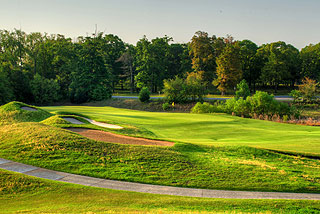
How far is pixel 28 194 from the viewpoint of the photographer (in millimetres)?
7148

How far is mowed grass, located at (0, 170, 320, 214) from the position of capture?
621cm

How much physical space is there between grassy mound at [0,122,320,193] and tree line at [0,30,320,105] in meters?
38.9

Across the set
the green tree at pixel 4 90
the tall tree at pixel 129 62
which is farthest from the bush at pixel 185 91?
the green tree at pixel 4 90

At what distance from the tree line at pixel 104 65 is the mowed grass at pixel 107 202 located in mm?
42603

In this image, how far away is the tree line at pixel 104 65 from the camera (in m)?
51.1

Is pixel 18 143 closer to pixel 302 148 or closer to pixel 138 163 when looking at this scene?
pixel 138 163

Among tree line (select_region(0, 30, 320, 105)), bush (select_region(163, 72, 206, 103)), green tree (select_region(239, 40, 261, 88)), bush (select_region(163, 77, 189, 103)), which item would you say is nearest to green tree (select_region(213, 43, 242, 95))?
tree line (select_region(0, 30, 320, 105))

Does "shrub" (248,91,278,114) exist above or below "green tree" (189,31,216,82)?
below

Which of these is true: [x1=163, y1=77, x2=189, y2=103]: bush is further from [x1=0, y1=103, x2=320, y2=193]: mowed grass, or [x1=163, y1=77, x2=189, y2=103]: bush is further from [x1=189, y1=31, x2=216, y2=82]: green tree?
[x1=0, y1=103, x2=320, y2=193]: mowed grass

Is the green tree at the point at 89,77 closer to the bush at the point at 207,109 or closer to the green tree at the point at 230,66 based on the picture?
the green tree at the point at 230,66

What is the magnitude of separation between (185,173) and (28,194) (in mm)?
4878

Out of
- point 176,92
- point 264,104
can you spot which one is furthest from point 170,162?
point 176,92

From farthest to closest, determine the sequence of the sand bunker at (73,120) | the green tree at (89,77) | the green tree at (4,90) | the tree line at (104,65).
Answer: the green tree at (89,77), the tree line at (104,65), the green tree at (4,90), the sand bunker at (73,120)

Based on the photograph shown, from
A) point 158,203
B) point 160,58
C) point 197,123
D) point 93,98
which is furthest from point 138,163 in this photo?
point 160,58
